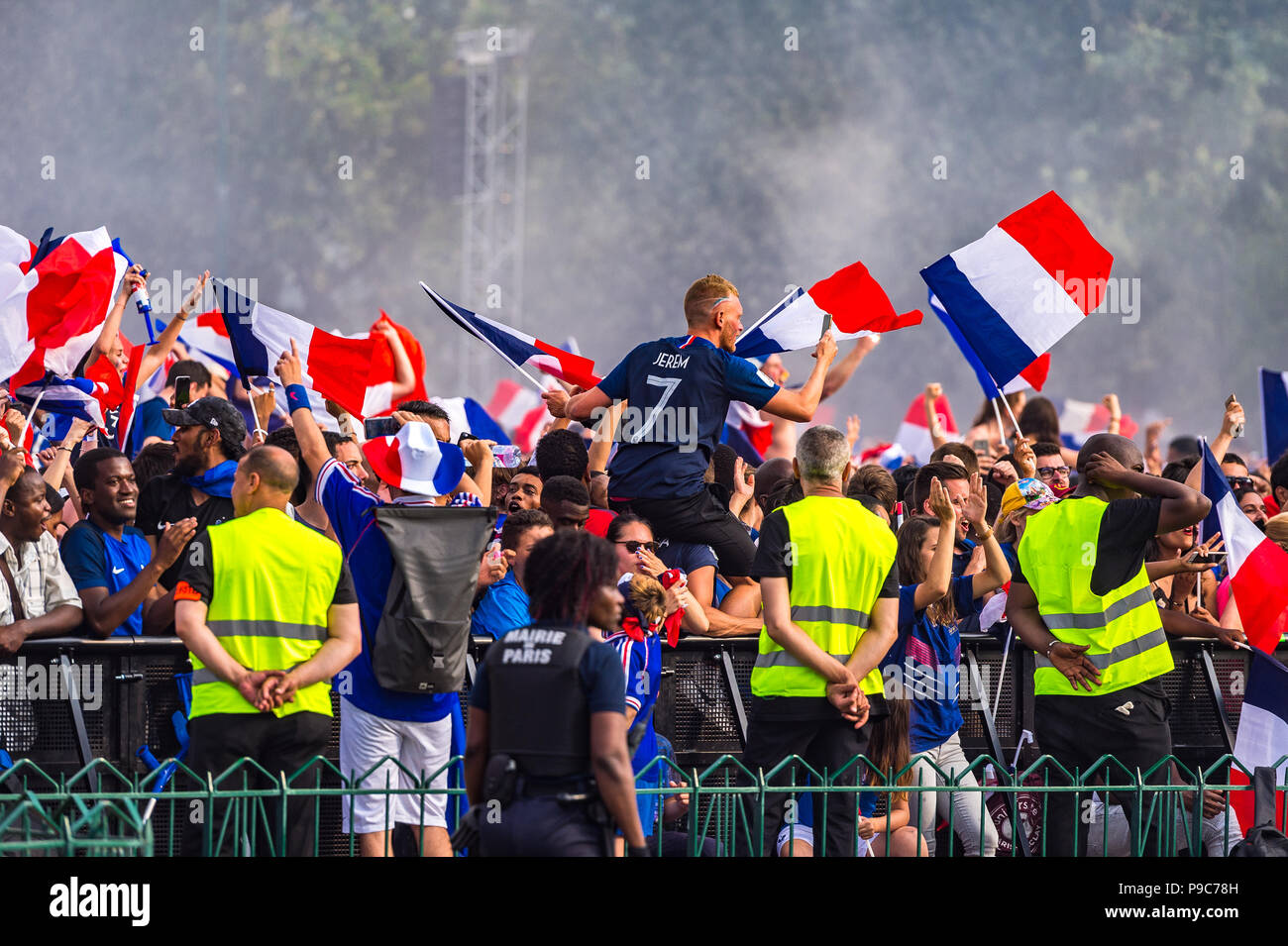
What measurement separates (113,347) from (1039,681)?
516 cm

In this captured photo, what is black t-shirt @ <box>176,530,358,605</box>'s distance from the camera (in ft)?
20.8

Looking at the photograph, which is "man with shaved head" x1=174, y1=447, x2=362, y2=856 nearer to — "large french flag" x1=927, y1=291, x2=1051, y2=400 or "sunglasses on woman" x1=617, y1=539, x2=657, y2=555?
"sunglasses on woman" x1=617, y1=539, x2=657, y2=555

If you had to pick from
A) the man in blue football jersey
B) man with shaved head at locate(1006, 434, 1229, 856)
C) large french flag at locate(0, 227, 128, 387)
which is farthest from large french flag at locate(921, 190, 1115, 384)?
large french flag at locate(0, 227, 128, 387)

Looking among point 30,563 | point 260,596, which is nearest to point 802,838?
point 260,596

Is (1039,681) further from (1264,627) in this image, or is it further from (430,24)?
(430,24)

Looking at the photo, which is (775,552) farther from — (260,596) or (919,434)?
(919,434)

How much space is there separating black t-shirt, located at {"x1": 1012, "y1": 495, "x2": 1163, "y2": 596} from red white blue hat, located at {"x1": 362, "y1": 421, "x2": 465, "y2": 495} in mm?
2521

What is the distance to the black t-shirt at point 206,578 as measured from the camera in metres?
6.34

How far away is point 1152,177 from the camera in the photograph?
3441 centimetres

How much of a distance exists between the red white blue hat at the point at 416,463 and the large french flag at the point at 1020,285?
10.4ft

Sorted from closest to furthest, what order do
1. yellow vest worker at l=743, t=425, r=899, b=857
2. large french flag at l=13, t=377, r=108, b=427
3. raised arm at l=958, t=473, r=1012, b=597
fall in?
yellow vest worker at l=743, t=425, r=899, b=857 < raised arm at l=958, t=473, r=1012, b=597 < large french flag at l=13, t=377, r=108, b=427

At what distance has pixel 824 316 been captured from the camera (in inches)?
368

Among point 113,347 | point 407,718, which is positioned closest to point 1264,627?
point 407,718

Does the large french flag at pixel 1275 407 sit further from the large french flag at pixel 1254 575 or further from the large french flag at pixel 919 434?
the large french flag at pixel 1254 575
